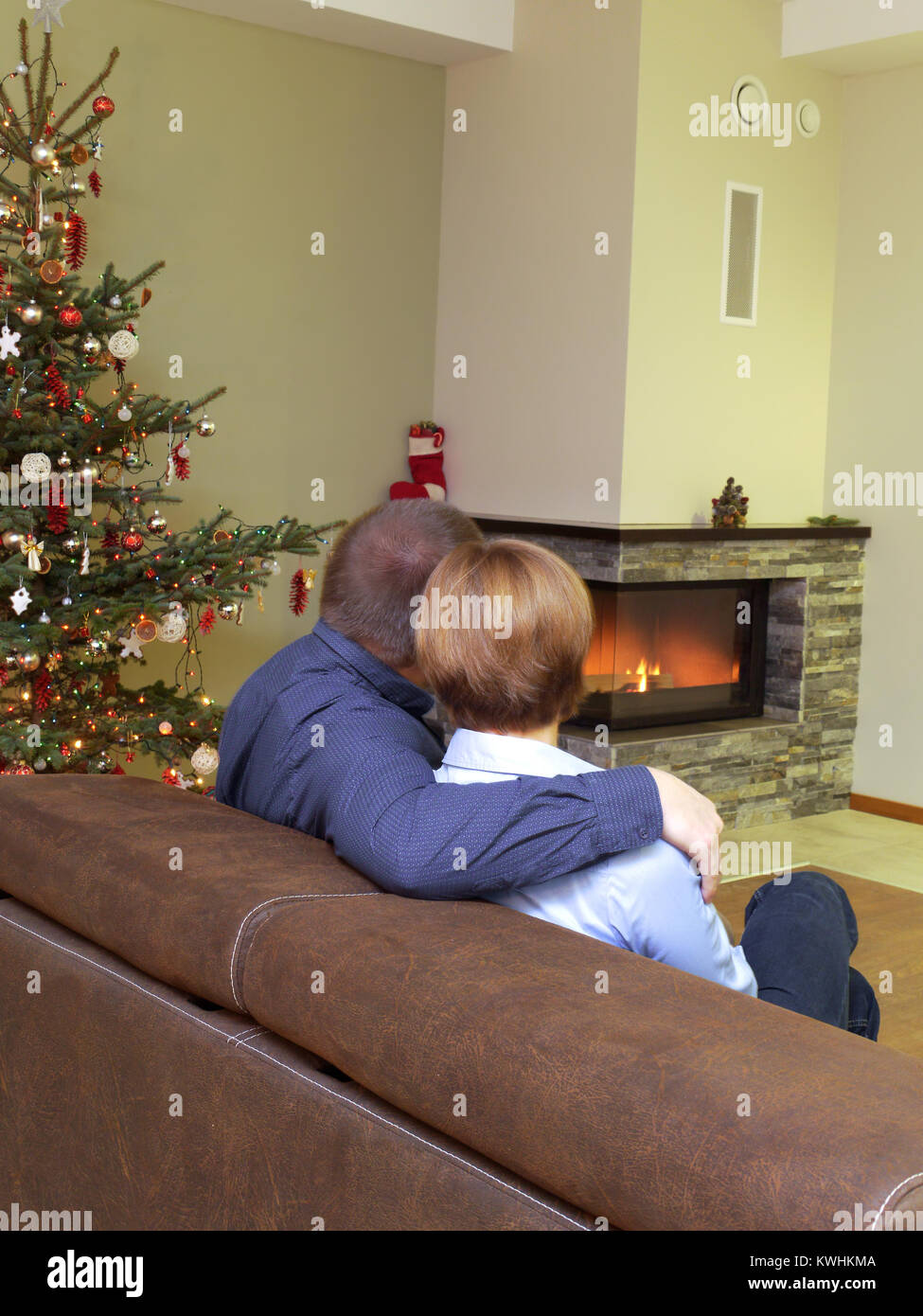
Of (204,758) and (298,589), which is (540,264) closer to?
(298,589)

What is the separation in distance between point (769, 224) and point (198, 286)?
2.07 m

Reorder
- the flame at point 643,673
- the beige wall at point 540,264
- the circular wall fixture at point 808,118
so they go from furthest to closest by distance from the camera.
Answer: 1. the circular wall fixture at point 808,118
2. the flame at point 643,673
3. the beige wall at point 540,264

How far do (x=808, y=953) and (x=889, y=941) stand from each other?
2.15m

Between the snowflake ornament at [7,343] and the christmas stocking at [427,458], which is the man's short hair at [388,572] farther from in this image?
the christmas stocking at [427,458]

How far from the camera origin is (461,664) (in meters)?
1.36

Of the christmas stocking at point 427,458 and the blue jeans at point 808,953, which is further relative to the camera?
the christmas stocking at point 427,458

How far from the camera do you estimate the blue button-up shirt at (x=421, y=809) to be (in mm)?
1239

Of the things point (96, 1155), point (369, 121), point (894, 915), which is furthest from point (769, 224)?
point (96, 1155)

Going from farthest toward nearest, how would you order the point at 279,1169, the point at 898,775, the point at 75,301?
the point at 898,775 < the point at 75,301 < the point at 279,1169

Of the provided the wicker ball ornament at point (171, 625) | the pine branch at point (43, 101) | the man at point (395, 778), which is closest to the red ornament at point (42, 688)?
the wicker ball ornament at point (171, 625)

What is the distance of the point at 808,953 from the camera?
5.45 feet

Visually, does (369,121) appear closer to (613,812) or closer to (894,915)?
(894,915)

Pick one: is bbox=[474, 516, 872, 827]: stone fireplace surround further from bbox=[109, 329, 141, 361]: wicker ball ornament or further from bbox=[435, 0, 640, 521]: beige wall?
bbox=[109, 329, 141, 361]: wicker ball ornament

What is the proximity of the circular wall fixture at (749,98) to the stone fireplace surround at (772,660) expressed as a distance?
1458 millimetres
